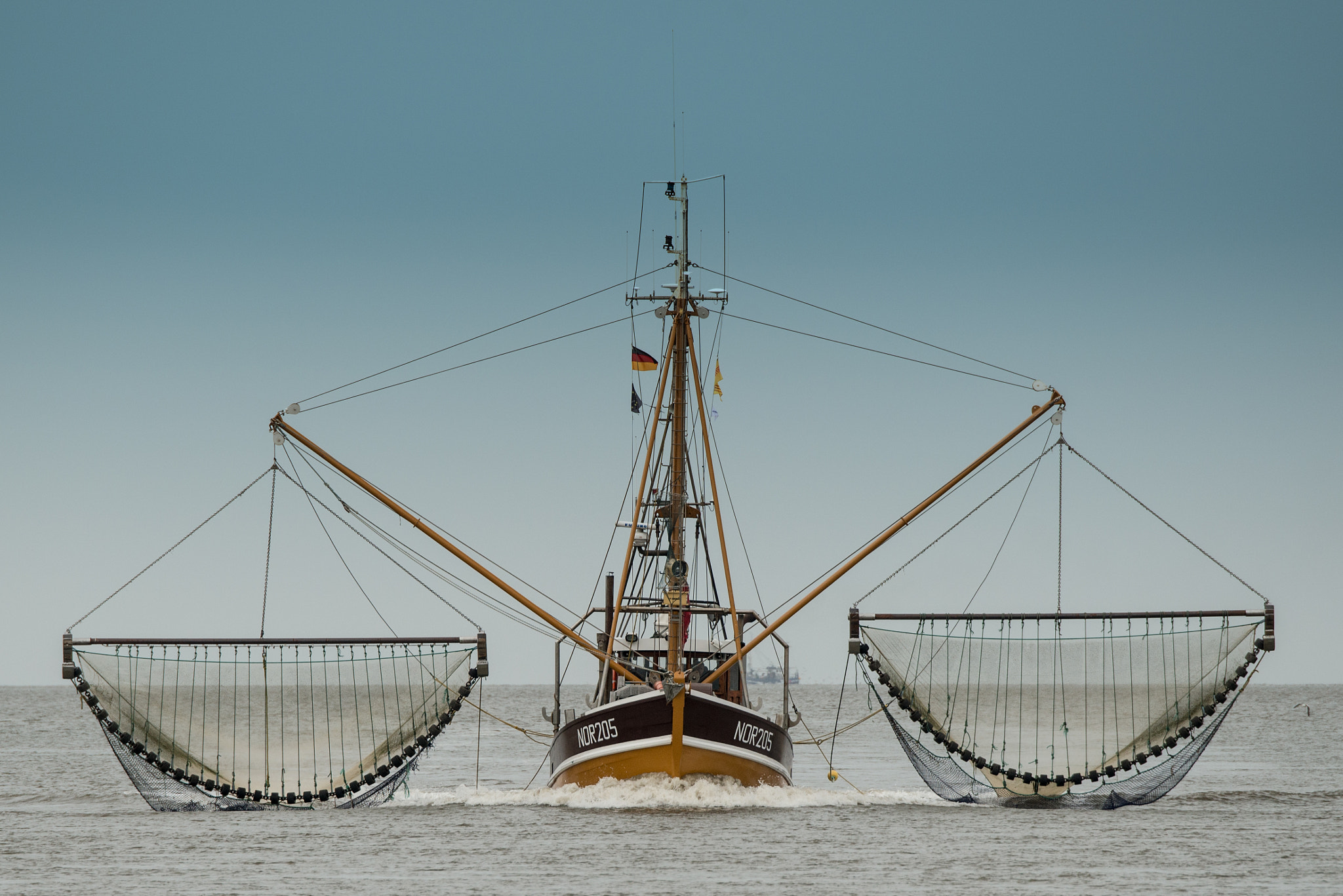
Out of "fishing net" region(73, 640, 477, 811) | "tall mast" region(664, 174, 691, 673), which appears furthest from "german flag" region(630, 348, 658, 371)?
"fishing net" region(73, 640, 477, 811)

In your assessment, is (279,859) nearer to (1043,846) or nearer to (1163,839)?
(1043,846)

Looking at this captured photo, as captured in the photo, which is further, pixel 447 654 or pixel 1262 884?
pixel 447 654

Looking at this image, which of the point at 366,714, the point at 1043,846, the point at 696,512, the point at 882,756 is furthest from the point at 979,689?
the point at 882,756

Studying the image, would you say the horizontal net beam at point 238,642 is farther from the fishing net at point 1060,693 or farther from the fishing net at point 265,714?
the fishing net at point 1060,693

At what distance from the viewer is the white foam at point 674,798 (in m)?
30.5

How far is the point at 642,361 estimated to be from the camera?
3475 cm

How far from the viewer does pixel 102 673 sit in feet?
99.1

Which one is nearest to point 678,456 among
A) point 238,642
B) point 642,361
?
point 642,361

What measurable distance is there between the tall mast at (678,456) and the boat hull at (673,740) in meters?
1.26

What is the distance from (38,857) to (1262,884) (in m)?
19.4

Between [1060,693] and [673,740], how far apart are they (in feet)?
26.5

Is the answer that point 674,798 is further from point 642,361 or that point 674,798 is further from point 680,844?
point 642,361

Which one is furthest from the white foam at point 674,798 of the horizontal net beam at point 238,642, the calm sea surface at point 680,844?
the horizontal net beam at point 238,642

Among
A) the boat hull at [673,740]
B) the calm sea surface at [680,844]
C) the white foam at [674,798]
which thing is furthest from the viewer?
the white foam at [674,798]
